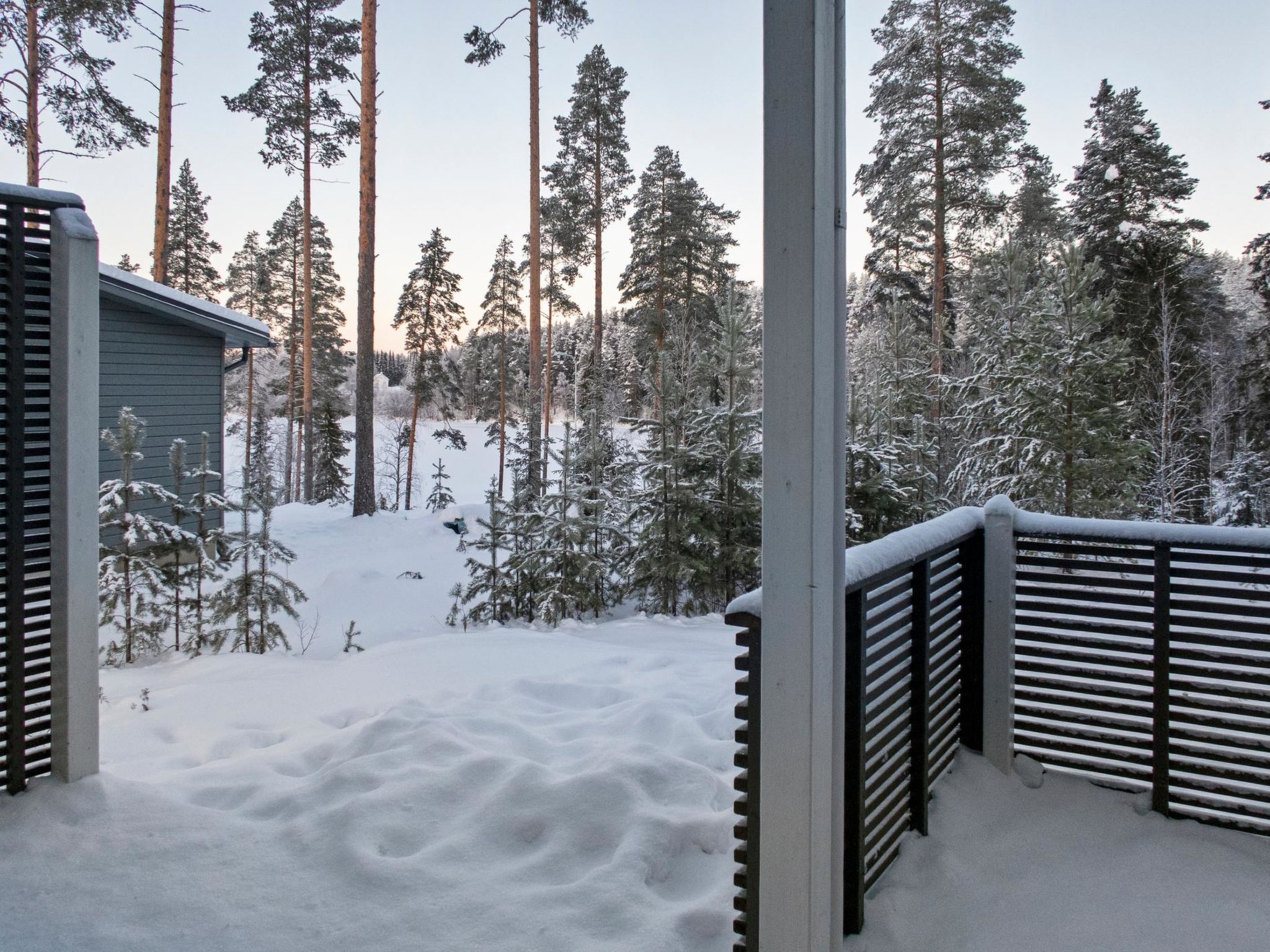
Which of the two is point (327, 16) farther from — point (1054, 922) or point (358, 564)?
point (1054, 922)

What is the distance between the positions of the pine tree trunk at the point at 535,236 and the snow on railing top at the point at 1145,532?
7450 mm

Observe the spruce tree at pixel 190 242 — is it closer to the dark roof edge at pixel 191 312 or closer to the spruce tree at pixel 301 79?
the spruce tree at pixel 301 79

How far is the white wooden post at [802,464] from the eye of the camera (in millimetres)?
1431

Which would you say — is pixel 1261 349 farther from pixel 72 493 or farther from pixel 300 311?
pixel 300 311

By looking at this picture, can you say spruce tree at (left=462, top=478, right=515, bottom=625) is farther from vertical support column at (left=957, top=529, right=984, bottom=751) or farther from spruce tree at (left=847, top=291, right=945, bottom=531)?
vertical support column at (left=957, top=529, right=984, bottom=751)

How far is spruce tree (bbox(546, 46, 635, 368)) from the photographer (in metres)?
10.8

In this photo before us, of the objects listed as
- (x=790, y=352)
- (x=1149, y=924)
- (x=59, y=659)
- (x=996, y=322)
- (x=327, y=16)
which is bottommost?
(x=1149, y=924)

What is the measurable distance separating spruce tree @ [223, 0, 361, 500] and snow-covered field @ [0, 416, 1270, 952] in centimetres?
1192

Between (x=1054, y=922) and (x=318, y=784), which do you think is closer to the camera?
(x=1054, y=922)

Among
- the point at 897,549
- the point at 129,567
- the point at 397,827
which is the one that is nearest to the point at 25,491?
the point at 397,827

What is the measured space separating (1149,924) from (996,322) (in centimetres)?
840

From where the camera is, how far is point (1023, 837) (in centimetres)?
243

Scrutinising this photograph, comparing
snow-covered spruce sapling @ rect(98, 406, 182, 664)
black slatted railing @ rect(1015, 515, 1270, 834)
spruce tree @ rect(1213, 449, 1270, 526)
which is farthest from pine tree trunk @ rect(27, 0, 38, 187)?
spruce tree @ rect(1213, 449, 1270, 526)

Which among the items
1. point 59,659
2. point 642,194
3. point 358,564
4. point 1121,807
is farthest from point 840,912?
point 642,194
